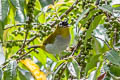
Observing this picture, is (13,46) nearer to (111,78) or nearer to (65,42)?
(65,42)

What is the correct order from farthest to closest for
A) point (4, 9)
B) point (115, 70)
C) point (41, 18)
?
point (41, 18) → point (4, 9) → point (115, 70)

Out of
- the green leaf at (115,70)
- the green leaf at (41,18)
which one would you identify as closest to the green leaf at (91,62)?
the green leaf at (115,70)

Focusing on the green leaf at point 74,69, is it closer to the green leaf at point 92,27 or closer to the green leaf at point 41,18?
the green leaf at point 92,27

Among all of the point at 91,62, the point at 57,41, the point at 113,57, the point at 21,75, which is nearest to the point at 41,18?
the point at 57,41

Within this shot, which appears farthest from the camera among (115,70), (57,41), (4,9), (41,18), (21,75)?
(41,18)

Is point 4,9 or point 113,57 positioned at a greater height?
point 4,9

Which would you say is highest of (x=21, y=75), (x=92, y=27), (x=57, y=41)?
(x=92, y=27)

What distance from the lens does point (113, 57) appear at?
107 centimetres

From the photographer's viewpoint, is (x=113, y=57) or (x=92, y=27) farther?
(x=92, y=27)

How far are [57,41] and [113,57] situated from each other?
16.0 inches

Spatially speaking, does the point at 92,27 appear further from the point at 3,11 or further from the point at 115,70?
the point at 3,11

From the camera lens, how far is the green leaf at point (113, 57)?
3.48ft

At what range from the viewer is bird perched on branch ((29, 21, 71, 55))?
1429 mm

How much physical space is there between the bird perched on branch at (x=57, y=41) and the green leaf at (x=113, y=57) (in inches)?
14.2
